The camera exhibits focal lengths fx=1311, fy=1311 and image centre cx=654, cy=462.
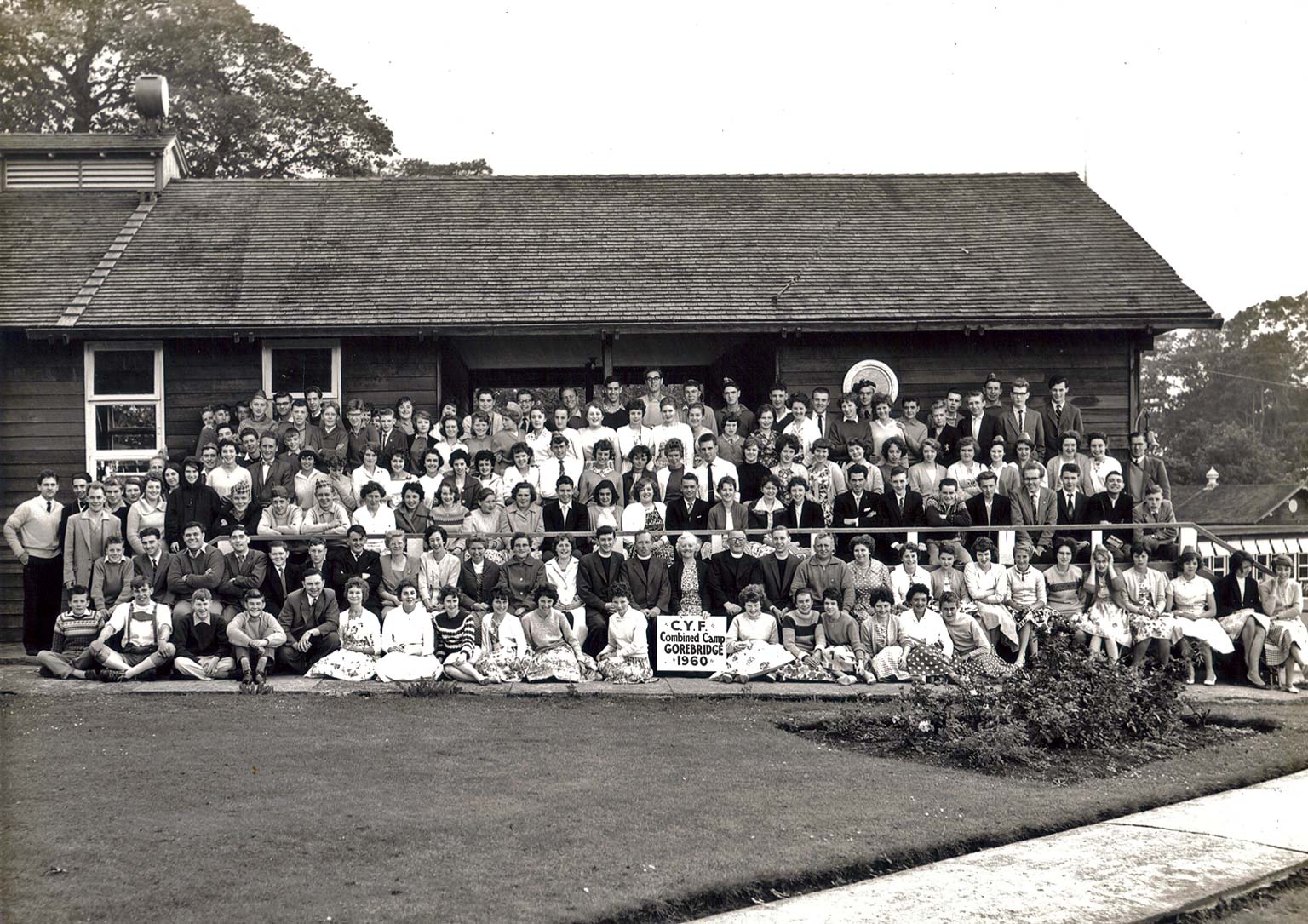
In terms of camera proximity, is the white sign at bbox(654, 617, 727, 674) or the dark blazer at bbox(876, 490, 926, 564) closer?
the white sign at bbox(654, 617, 727, 674)

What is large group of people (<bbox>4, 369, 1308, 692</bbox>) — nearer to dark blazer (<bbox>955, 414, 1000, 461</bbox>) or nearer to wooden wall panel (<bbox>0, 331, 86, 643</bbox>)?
dark blazer (<bbox>955, 414, 1000, 461</bbox>)

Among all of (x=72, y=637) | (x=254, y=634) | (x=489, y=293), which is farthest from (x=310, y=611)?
(x=489, y=293)

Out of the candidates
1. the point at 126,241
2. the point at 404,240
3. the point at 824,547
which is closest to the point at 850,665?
the point at 824,547

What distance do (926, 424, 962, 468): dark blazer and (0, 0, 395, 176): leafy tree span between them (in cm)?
1865

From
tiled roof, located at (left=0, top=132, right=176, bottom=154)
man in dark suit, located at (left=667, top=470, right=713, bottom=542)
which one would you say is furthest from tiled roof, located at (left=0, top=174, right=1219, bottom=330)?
man in dark suit, located at (left=667, top=470, right=713, bottom=542)

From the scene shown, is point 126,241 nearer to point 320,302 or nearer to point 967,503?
point 320,302

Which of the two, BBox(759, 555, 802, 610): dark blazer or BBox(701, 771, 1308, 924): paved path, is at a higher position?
BBox(759, 555, 802, 610): dark blazer

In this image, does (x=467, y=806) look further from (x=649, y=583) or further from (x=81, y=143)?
(x=81, y=143)

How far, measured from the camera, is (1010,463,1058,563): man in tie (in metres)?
12.3

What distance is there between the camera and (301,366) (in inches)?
607

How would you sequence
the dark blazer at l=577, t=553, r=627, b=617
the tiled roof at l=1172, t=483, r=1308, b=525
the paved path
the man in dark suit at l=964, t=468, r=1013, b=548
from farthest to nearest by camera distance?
the tiled roof at l=1172, t=483, r=1308, b=525, the man in dark suit at l=964, t=468, r=1013, b=548, the dark blazer at l=577, t=553, r=627, b=617, the paved path

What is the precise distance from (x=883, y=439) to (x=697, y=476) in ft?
7.44

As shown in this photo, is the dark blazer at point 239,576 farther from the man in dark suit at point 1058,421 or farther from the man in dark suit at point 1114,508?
the man in dark suit at point 1058,421

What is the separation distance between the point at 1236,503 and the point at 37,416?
38.7 metres
